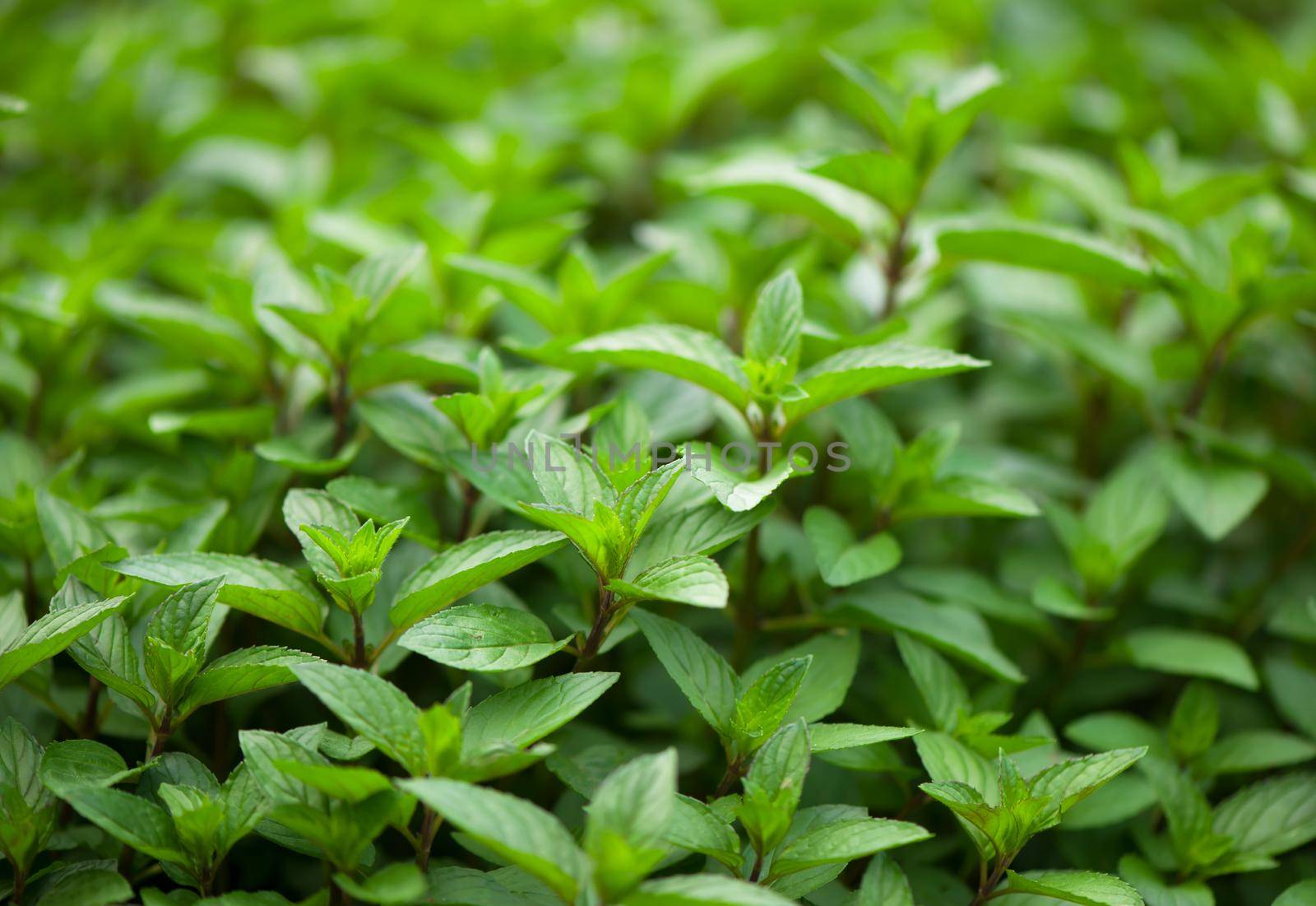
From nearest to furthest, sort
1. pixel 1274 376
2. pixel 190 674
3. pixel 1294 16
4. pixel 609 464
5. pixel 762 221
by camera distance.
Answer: pixel 190 674
pixel 609 464
pixel 1274 376
pixel 762 221
pixel 1294 16

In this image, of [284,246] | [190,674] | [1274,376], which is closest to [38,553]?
[190,674]

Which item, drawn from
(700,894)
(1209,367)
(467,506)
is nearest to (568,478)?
(467,506)

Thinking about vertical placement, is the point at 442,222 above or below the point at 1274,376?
above

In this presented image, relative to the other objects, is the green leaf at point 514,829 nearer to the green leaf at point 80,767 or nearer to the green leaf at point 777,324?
the green leaf at point 80,767

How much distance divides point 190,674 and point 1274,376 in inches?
61.6

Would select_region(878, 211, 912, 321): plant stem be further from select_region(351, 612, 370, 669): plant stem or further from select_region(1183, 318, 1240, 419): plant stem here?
select_region(351, 612, 370, 669): plant stem

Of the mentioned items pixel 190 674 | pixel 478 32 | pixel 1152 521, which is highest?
pixel 478 32

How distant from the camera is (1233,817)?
3.73 feet

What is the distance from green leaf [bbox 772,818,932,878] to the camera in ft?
2.92

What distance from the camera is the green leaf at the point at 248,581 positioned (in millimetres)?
1010

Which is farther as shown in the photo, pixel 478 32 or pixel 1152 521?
Answer: pixel 478 32

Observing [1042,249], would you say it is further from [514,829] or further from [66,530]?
[66,530]

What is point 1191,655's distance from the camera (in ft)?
4.12

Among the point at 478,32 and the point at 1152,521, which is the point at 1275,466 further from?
the point at 478,32
